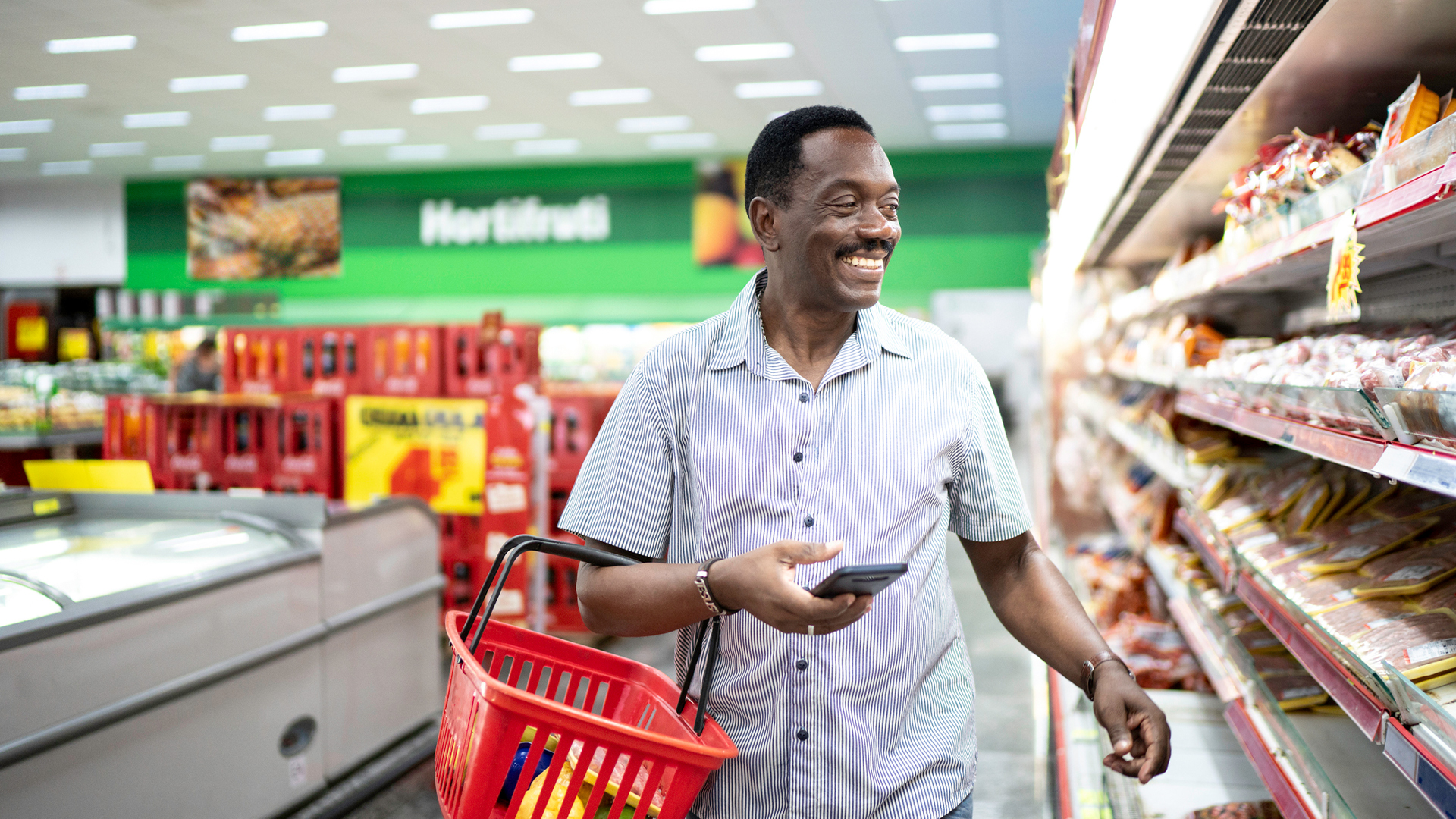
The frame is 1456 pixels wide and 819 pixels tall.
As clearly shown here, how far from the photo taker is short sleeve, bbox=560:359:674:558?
1.35 meters

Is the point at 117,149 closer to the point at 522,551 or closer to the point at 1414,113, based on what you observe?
the point at 522,551

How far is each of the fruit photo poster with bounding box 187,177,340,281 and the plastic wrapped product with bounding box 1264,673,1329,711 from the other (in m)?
13.4

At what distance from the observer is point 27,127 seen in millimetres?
10609

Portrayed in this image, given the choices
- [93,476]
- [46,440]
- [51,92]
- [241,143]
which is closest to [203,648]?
[93,476]

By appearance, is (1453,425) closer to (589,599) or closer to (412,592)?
(589,599)

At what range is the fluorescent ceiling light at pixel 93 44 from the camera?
7.73 m

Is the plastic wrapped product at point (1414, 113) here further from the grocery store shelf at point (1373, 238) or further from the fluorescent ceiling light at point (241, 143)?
the fluorescent ceiling light at point (241, 143)

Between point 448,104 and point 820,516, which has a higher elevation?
point 448,104

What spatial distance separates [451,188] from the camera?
1315cm

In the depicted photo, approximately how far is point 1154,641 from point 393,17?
21.6 ft

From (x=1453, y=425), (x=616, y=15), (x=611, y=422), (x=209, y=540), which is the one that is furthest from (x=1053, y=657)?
(x=616, y=15)

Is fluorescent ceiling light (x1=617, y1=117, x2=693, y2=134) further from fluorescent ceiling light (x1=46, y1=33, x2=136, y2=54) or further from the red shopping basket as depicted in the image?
the red shopping basket

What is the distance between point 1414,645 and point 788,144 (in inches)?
44.8

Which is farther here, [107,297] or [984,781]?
[107,297]
